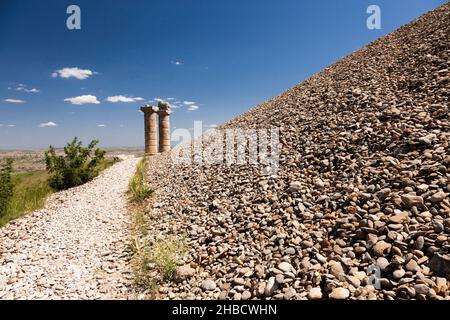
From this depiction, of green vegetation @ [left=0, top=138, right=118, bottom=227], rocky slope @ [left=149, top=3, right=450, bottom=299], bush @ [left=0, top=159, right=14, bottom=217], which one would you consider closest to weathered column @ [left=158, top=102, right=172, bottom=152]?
green vegetation @ [left=0, top=138, right=118, bottom=227]

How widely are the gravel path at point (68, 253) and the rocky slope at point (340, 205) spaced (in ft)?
3.82

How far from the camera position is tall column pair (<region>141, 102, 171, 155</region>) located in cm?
2466

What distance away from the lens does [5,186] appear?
9.68m

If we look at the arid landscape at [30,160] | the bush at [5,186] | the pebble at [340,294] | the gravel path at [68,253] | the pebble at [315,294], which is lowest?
the gravel path at [68,253]

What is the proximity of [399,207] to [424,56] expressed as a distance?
7.97 m

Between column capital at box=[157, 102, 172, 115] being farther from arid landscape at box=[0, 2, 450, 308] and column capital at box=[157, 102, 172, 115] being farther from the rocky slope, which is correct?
the rocky slope

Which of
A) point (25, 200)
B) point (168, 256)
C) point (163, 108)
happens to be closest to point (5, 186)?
point (25, 200)

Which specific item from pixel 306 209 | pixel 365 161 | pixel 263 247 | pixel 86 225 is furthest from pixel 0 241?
pixel 365 161

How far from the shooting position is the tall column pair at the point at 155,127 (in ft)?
80.9

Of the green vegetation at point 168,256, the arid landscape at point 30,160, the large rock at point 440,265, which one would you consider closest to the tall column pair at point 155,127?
the arid landscape at point 30,160

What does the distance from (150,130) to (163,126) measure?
1.34 m

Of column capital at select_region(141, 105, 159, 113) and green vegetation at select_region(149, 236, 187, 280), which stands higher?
column capital at select_region(141, 105, 159, 113)

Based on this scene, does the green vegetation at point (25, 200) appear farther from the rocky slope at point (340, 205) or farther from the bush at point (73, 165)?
the rocky slope at point (340, 205)
